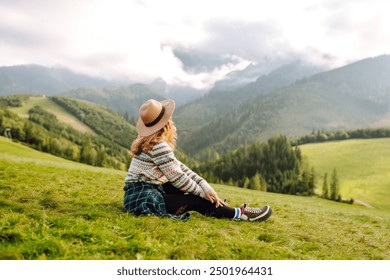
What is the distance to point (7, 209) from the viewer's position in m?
9.47

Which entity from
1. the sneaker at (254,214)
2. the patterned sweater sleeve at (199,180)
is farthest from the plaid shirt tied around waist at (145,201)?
the sneaker at (254,214)

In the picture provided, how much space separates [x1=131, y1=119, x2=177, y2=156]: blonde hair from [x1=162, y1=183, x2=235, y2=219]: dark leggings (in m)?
1.49

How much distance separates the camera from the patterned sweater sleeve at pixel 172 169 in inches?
401

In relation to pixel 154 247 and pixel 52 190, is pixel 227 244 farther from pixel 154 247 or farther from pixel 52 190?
pixel 52 190

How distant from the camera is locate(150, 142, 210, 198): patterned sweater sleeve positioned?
10.2 metres

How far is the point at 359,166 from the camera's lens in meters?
137

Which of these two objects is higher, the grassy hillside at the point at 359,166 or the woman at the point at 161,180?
the woman at the point at 161,180

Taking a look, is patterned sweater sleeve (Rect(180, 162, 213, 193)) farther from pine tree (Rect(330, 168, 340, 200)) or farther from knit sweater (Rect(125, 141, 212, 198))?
pine tree (Rect(330, 168, 340, 200))

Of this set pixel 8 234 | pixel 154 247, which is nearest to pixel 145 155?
pixel 154 247

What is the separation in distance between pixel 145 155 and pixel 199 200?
2.29 m

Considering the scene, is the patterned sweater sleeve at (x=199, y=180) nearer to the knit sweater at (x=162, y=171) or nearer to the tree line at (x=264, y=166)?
the knit sweater at (x=162, y=171)
